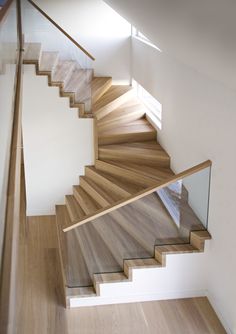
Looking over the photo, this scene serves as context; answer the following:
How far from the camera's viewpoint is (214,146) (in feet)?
16.2

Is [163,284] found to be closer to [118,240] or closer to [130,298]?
[130,298]

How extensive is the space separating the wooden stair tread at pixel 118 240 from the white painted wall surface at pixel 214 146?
851 mm

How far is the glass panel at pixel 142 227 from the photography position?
202 inches

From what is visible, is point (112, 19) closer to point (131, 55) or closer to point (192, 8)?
point (131, 55)

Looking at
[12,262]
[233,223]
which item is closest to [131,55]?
[233,223]

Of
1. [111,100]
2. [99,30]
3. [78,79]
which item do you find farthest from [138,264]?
[99,30]

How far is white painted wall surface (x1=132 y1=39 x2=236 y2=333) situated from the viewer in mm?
4598

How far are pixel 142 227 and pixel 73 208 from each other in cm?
236

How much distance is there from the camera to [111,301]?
538cm

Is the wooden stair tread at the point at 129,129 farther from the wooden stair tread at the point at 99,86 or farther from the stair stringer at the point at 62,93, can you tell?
the wooden stair tread at the point at 99,86

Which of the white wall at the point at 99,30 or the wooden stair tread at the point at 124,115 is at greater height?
the white wall at the point at 99,30

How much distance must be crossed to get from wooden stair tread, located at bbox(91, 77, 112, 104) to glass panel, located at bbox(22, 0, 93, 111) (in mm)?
725

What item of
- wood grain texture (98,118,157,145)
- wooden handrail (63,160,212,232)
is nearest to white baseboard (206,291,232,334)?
wooden handrail (63,160,212,232)

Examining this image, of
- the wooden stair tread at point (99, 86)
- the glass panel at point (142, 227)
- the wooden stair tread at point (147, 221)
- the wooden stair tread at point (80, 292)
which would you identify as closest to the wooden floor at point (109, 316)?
the wooden stair tread at point (80, 292)
